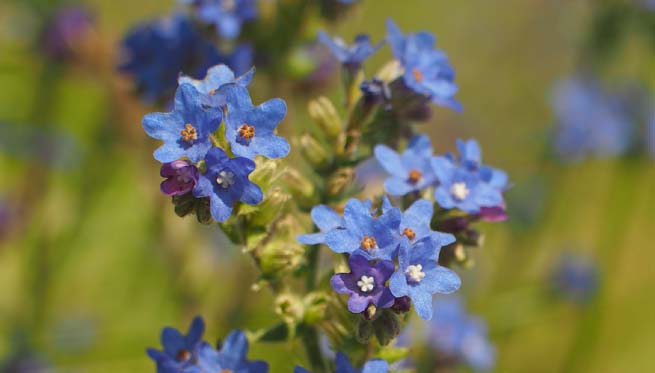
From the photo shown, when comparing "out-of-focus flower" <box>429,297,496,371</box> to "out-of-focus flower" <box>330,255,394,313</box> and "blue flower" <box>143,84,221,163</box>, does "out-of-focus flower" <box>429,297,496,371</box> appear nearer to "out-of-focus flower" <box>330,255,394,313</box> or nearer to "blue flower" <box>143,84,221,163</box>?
"out-of-focus flower" <box>330,255,394,313</box>

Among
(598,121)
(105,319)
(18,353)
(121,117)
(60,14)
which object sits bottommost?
(18,353)

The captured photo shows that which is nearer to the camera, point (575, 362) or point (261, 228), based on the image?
point (261, 228)

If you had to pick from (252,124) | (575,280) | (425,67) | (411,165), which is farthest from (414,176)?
(575,280)

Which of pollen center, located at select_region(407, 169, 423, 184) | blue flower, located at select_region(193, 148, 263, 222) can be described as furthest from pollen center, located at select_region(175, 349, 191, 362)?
pollen center, located at select_region(407, 169, 423, 184)

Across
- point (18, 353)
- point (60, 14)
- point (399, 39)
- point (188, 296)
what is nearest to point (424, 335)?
point (188, 296)

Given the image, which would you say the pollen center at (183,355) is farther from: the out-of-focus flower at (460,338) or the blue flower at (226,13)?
the out-of-focus flower at (460,338)

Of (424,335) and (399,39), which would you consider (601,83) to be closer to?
(424,335)

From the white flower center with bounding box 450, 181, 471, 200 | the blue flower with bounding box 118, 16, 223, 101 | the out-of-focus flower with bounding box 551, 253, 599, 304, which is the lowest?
the white flower center with bounding box 450, 181, 471, 200

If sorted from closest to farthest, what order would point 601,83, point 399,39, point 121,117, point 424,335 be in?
point 399,39 < point 424,335 < point 121,117 < point 601,83
